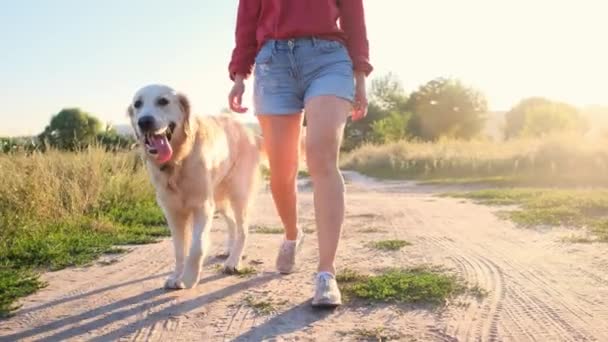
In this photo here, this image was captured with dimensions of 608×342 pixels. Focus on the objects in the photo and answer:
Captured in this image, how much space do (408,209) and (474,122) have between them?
47.0 meters

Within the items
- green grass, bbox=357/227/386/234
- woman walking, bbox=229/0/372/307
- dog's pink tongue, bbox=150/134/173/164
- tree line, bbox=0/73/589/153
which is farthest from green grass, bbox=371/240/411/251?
tree line, bbox=0/73/589/153

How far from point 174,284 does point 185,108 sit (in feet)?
3.90

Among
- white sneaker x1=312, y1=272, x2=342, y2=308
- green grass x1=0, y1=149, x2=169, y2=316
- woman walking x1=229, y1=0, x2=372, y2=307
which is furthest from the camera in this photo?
green grass x1=0, y1=149, x2=169, y2=316

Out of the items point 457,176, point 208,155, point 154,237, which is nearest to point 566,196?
point 154,237

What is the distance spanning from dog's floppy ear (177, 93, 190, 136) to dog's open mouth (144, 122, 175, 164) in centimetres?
14

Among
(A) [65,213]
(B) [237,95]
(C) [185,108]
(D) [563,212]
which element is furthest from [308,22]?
(D) [563,212]

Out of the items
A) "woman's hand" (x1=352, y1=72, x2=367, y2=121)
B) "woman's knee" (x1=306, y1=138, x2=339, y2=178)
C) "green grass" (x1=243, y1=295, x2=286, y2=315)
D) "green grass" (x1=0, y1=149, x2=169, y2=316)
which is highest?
"woman's hand" (x1=352, y1=72, x2=367, y2=121)

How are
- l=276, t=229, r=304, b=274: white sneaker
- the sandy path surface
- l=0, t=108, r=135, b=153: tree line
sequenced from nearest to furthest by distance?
the sandy path surface < l=276, t=229, r=304, b=274: white sneaker < l=0, t=108, r=135, b=153: tree line

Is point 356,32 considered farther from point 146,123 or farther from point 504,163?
point 504,163

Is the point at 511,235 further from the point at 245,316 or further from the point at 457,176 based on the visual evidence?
the point at 457,176

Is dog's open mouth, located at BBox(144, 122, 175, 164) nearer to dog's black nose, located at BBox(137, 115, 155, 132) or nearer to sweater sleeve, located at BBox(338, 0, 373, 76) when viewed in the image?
dog's black nose, located at BBox(137, 115, 155, 132)

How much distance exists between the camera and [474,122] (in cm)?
5403

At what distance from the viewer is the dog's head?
4.07 meters

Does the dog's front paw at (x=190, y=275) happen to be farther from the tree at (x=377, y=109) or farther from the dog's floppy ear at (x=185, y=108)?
the tree at (x=377, y=109)
